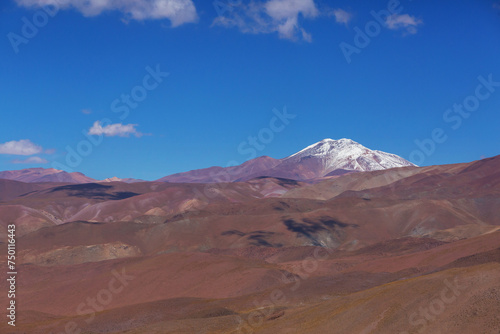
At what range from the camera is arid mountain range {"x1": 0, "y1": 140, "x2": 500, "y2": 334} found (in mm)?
28984

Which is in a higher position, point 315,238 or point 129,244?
point 129,244

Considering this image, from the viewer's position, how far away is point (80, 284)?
65250 millimetres

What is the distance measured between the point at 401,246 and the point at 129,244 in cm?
5034

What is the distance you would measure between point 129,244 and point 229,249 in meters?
20.7

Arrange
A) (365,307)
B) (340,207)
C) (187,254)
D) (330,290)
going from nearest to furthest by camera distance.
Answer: (365,307), (330,290), (187,254), (340,207)

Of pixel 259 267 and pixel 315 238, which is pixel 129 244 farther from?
pixel 259 267

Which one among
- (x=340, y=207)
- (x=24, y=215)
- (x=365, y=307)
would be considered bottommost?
(x=365, y=307)

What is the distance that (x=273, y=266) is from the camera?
67438 mm

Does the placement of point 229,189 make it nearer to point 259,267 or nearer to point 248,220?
point 248,220

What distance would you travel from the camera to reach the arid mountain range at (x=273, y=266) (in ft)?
95.1

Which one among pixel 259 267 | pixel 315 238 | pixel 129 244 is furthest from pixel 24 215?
pixel 259 267

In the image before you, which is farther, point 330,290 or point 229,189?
point 229,189

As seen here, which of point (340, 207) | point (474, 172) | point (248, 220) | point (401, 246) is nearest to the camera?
point (401, 246)

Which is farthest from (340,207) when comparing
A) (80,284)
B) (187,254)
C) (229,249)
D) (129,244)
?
(80,284)
